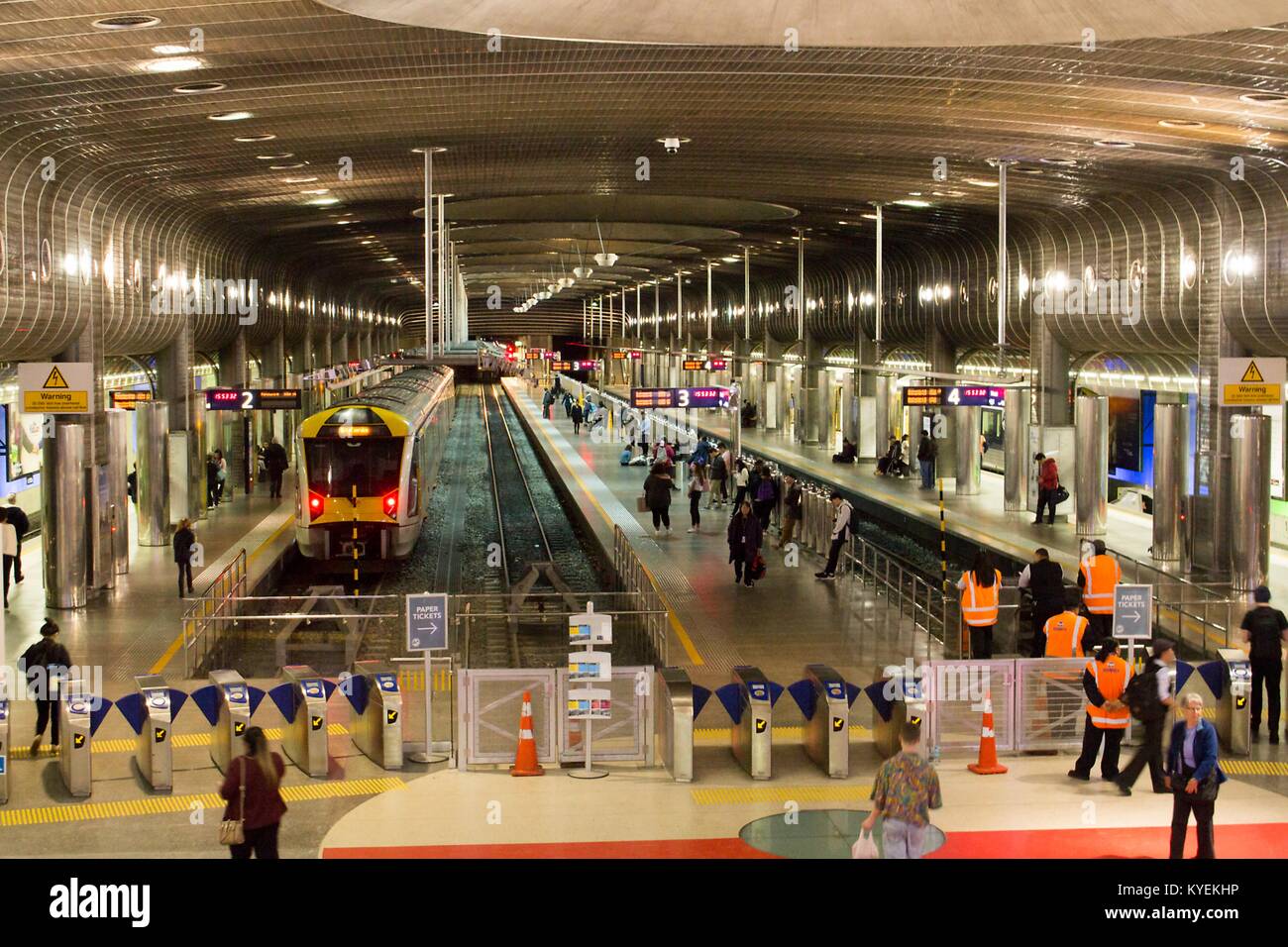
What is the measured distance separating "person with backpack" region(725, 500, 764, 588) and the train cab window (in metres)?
6.47

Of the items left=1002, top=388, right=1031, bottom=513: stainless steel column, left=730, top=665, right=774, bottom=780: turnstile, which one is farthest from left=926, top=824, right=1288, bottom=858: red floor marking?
left=1002, top=388, right=1031, bottom=513: stainless steel column

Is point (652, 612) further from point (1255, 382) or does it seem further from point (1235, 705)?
point (1255, 382)

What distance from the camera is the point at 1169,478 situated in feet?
75.0

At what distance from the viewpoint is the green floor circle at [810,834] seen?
374 inches

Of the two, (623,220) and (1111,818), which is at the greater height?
(623,220)

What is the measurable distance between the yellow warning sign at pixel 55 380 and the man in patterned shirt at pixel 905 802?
13.2 meters

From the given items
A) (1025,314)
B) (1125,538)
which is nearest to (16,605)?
(1125,538)

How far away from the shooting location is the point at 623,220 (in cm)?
3919

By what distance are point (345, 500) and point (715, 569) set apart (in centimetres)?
628

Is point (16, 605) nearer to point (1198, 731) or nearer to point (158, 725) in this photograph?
point (158, 725)

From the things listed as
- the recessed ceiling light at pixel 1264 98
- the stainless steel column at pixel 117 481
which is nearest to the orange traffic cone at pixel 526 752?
the recessed ceiling light at pixel 1264 98

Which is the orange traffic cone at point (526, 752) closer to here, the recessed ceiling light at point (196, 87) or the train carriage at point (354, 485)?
the recessed ceiling light at point (196, 87)

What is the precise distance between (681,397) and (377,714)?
22.9 meters

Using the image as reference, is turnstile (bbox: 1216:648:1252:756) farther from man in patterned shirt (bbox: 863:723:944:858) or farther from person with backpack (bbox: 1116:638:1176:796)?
man in patterned shirt (bbox: 863:723:944:858)
